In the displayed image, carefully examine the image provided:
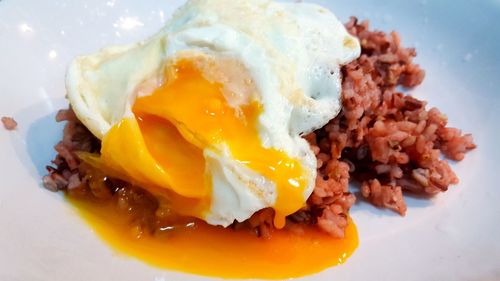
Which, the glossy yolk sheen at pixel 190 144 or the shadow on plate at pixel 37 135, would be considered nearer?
the glossy yolk sheen at pixel 190 144

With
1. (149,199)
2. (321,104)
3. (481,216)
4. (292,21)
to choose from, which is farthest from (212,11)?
(481,216)

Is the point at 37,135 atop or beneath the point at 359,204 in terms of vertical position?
atop

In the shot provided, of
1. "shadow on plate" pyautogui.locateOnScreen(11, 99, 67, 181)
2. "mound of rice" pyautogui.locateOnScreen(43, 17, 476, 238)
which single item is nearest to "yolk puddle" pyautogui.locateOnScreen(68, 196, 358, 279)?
"mound of rice" pyautogui.locateOnScreen(43, 17, 476, 238)

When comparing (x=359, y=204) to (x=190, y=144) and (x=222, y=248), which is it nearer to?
(x=222, y=248)

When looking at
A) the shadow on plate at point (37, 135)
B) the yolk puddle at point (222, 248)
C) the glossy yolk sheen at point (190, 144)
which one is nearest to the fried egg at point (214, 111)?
the glossy yolk sheen at point (190, 144)

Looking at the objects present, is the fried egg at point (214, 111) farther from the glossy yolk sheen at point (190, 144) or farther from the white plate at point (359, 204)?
the white plate at point (359, 204)

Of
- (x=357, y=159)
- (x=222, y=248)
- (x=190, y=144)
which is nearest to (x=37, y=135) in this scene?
(x=190, y=144)

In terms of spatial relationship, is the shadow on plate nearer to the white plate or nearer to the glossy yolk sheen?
the white plate
